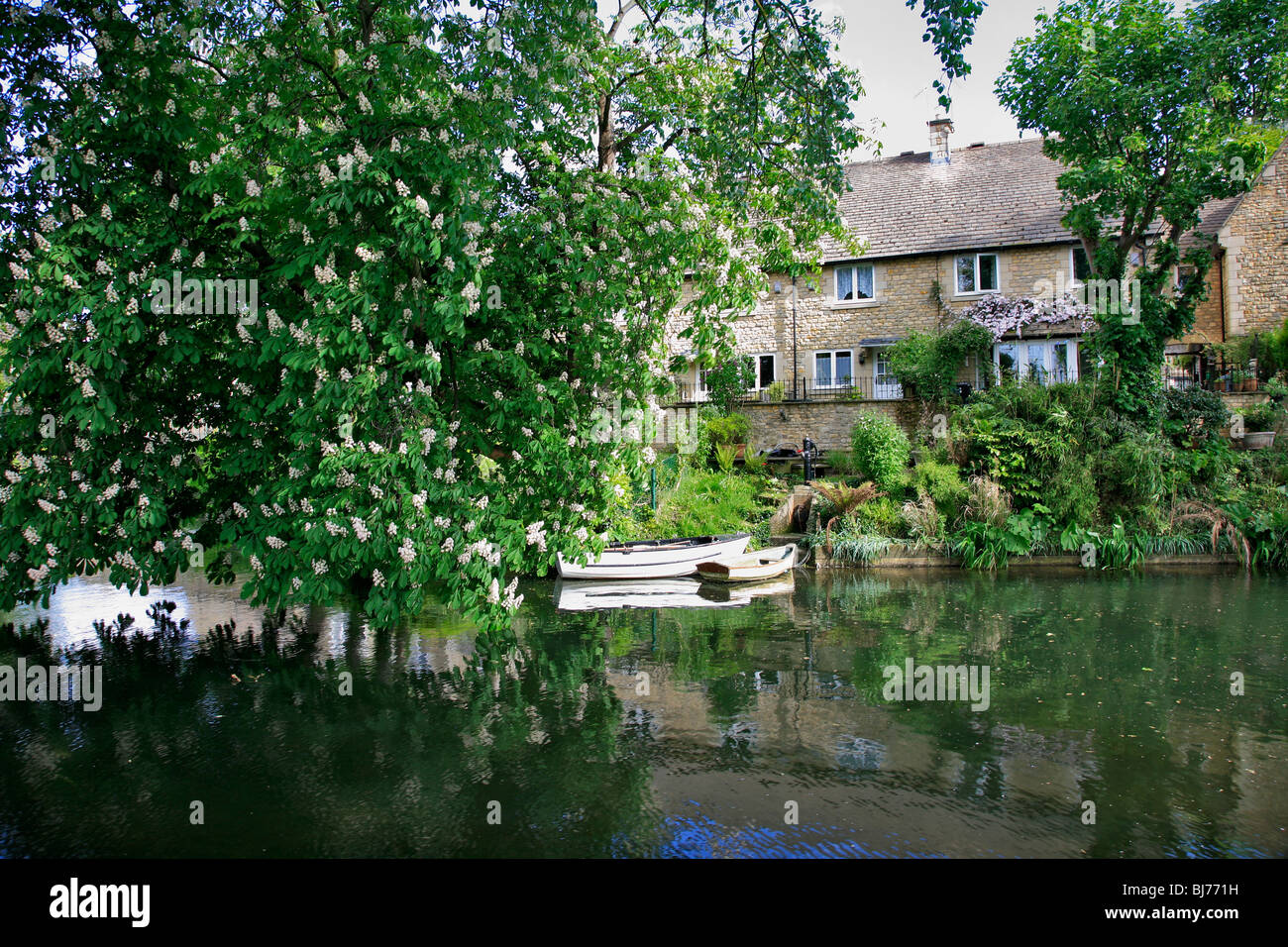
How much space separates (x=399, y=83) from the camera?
909 cm

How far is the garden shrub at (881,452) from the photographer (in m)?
21.5

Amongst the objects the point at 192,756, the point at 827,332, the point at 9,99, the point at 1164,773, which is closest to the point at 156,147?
the point at 9,99

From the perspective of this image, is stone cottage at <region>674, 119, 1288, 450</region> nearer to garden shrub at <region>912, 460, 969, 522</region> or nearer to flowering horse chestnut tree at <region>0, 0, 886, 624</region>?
garden shrub at <region>912, 460, 969, 522</region>

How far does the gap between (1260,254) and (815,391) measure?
1585cm

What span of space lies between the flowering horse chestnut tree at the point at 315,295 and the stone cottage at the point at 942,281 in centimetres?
1649

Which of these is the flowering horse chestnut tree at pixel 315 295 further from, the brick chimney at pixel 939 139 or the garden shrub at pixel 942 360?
the brick chimney at pixel 939 139

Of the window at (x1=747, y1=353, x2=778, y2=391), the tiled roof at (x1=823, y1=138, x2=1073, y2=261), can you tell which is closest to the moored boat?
the window at (x1=747, y1=353, x2=778, y2=391)

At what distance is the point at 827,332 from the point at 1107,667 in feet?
70.7

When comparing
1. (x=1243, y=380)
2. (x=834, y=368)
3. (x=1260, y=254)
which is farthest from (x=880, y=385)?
(x=1260, y=254)

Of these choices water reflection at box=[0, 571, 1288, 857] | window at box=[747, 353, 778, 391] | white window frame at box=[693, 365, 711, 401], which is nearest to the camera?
water reflection at box=[0, 571, 1288, 857]

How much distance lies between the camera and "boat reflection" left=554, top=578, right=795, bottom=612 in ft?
54.6

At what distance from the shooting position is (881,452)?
21719mm

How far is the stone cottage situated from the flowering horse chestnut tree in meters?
16.5
